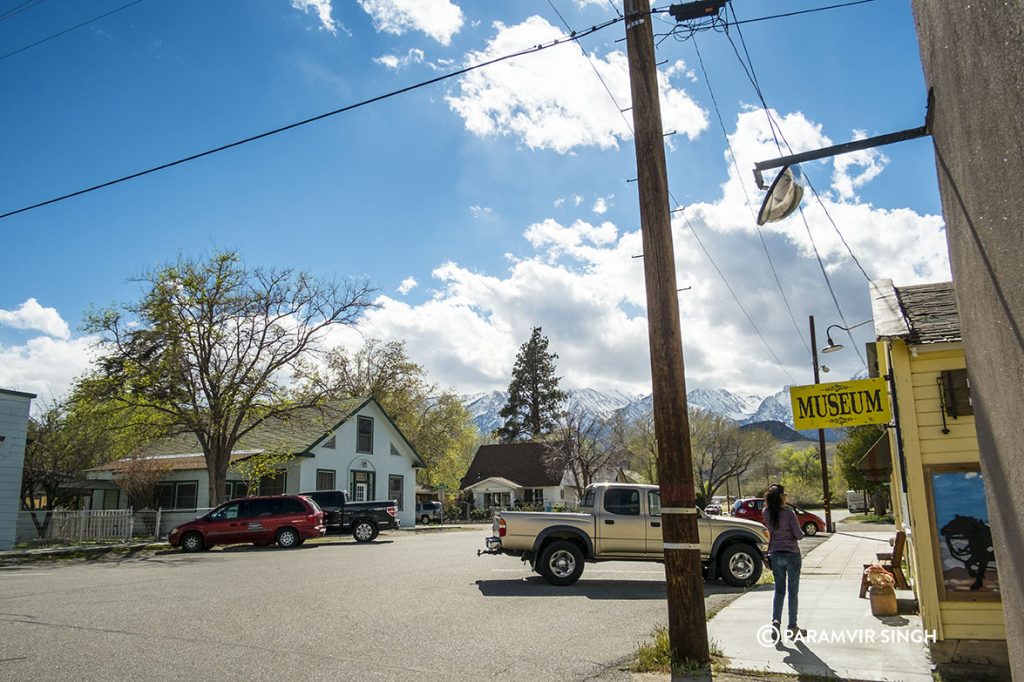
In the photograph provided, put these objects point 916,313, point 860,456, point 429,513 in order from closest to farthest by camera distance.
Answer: point 916,313 < point 860,456 < point 429,513

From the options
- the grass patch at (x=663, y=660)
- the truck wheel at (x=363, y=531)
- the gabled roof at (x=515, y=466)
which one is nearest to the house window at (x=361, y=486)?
the truck wheel at (x=363, y=531)

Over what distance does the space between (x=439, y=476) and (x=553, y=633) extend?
174 ft

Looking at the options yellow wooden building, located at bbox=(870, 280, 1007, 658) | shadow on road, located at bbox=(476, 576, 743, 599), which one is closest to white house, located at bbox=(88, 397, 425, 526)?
shadow on road, located at bbox=(476, 576, 743, 599)

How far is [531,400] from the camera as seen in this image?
77750 millimetres

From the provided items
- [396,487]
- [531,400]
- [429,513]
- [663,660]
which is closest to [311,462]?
[396,487]

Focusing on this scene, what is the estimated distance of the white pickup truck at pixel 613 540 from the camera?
43.7 ft

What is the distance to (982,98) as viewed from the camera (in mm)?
3176

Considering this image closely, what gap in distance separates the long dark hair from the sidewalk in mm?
1357

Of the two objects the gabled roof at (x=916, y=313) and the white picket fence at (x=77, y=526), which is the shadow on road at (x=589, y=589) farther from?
the white picket fence at (x=77, y=526)

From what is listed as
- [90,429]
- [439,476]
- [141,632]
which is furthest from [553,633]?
[439,476]

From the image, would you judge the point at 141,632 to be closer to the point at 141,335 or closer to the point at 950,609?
the point at 950,609

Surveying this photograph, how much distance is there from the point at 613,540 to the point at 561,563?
1.14m

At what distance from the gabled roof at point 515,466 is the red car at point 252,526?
3696 centimetres

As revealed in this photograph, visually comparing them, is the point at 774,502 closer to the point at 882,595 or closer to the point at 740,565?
the point at 882,595
